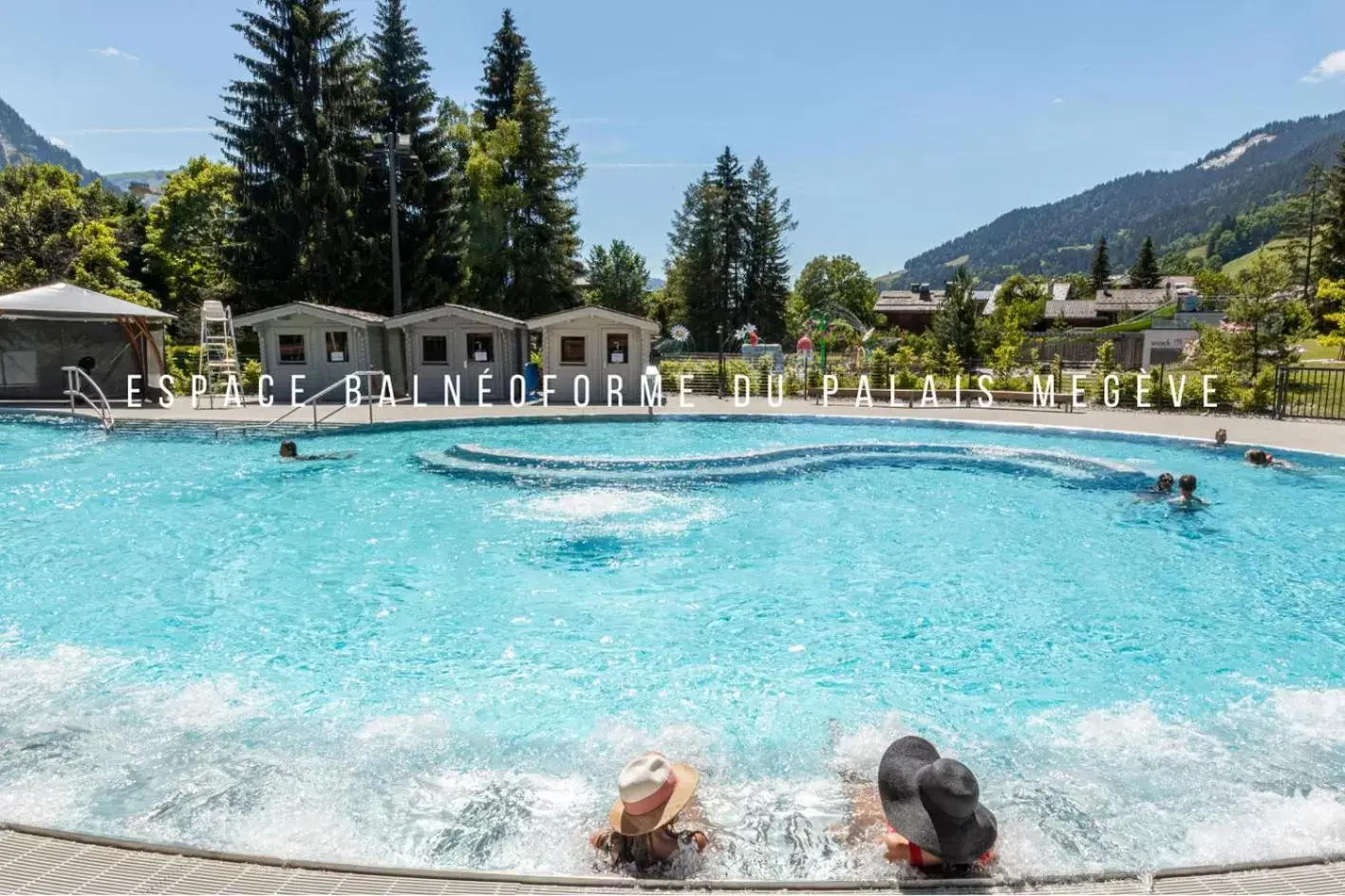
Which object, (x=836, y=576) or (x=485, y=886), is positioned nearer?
(x=485, y=886)

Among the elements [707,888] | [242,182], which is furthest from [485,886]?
[242,182]

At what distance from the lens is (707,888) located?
284cm

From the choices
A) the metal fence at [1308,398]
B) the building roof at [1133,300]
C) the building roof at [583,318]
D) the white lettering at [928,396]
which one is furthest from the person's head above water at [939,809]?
the building roof at [1133,300]

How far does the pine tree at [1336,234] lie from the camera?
42875mm

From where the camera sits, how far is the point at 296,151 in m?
31.7

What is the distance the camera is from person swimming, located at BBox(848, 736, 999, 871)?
3029 millimetres

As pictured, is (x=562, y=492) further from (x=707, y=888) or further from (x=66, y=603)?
(x=707, y=888)

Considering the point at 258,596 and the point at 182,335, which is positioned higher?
the point at 182,335

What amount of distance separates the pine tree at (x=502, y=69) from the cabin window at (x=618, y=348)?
2122 centimetres

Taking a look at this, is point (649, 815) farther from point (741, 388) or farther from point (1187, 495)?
point (741, 388)

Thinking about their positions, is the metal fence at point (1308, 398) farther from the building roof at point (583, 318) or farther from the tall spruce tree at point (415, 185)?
the tall spruce tree at point (415, 185)

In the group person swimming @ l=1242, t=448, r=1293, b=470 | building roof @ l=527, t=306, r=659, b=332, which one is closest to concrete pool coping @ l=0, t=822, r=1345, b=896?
person swimming @ l=1242, t=448, r=1293, b=470

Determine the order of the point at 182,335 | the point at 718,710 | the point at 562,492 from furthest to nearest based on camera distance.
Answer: the point at 182,335
the point at 562,492
the point at 718,710

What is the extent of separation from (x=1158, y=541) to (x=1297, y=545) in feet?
5.27
